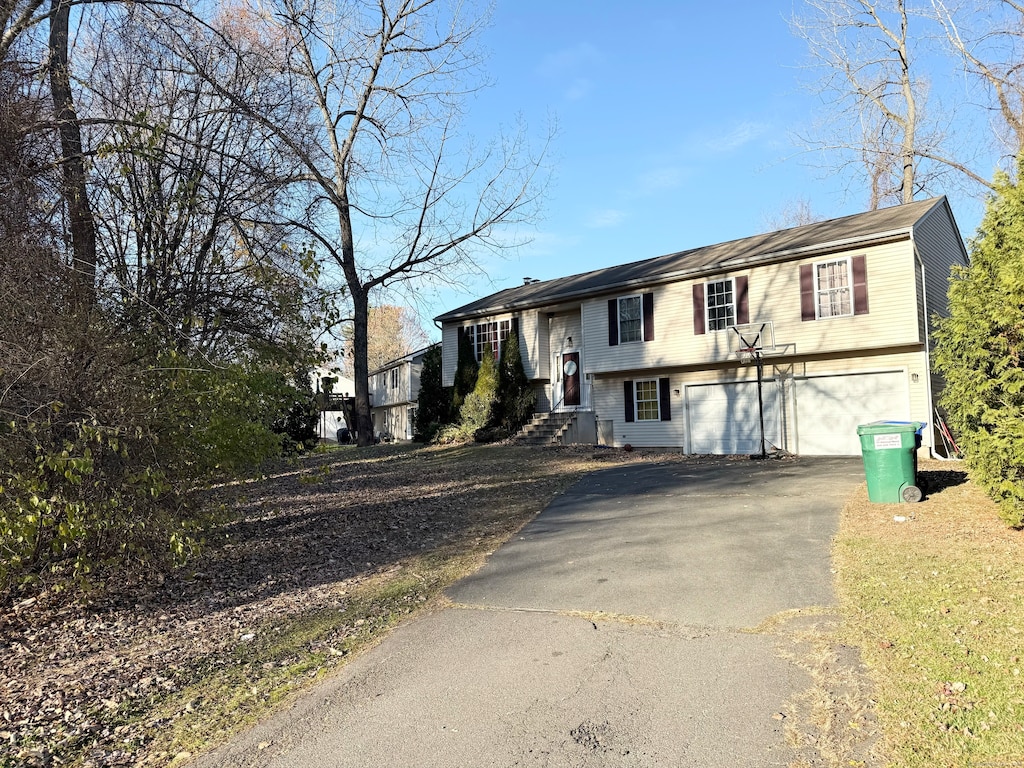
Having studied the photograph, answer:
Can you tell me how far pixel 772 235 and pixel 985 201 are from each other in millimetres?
12119

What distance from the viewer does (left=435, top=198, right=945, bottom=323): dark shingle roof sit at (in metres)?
16.1

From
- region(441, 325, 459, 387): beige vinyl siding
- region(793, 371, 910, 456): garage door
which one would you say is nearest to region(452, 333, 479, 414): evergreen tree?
region(441, 325, 459, 387): beige vinyl siding

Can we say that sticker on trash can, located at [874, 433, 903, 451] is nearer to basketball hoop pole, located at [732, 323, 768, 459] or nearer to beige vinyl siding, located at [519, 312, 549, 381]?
basketball hoop pole, located at [732, 323, 768, 459]

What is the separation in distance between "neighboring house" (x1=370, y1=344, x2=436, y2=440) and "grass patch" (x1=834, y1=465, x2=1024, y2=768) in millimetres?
29426

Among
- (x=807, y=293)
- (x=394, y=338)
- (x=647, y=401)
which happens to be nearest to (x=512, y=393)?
(x=647, y=401)

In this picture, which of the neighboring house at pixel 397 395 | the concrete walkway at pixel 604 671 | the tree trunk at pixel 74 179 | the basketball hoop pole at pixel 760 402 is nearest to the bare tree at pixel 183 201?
the tree trunk at pixel 74 179

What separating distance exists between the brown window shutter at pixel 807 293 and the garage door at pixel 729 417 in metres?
1.89

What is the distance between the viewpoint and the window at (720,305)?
1803 cm

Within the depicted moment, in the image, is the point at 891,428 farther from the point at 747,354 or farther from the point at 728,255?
the point at 728,255

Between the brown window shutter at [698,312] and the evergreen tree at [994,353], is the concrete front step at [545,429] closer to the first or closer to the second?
the brown window shutter at [698,312]

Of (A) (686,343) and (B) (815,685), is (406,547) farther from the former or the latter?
(A) (686,343)

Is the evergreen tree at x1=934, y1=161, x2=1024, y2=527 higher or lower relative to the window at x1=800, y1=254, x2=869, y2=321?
lower

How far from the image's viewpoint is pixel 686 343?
18.7 metres

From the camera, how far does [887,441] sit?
923cm
